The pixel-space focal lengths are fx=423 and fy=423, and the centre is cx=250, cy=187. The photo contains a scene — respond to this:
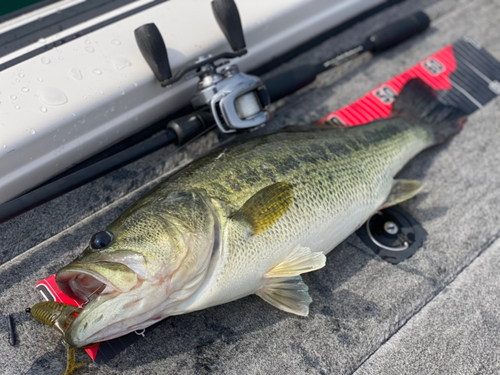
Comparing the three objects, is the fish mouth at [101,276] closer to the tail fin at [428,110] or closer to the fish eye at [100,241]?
the fish eye at [100,241]

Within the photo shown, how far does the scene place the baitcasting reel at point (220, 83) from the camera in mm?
1942

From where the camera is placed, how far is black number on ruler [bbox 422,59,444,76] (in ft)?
9.30

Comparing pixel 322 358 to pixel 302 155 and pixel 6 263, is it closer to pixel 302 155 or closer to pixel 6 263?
pixel 302 155

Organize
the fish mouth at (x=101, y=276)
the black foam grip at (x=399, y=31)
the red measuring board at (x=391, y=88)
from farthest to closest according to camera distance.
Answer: the black foam grip at (x=399, y=31)
the red measuring board at (x=391, y=88)
the fish mouth at (x=101, y=276)

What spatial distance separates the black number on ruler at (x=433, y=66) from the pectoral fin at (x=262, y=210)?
1.80 meters

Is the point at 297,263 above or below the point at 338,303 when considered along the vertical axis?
above

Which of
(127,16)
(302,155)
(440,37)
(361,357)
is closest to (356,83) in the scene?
(440,37)

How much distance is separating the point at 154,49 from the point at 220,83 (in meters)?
0.33

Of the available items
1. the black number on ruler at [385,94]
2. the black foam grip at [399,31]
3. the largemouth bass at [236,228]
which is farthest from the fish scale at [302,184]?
the black foam grip at [399,31]

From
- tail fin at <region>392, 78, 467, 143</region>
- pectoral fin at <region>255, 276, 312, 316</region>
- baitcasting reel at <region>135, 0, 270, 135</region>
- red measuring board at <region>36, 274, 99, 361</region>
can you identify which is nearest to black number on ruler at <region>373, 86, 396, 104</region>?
tail fin at <region>392, 78, 467, 143</region>

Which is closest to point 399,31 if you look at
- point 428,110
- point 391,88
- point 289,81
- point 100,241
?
point 391,88

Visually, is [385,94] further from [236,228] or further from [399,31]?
[236,228]

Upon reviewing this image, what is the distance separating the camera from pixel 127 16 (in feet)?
7.06

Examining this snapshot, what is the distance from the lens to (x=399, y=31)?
2.87 metres
